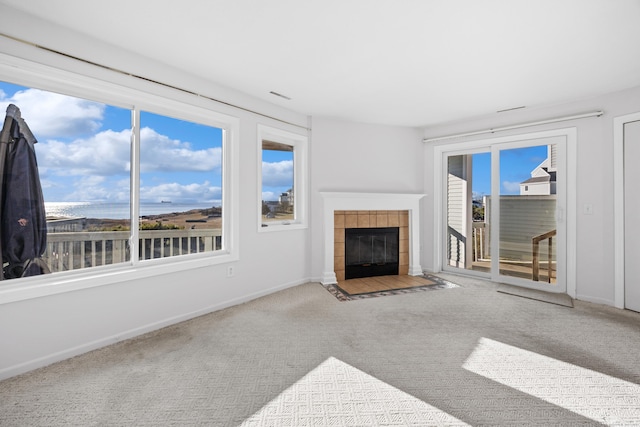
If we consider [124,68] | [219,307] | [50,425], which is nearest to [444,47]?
[124,68]

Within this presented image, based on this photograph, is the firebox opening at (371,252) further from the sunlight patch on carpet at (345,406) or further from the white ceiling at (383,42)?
the sunlight patch on carpet at (345,406)

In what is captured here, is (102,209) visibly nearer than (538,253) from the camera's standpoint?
Yes

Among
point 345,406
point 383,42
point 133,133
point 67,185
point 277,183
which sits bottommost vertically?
point 345,406

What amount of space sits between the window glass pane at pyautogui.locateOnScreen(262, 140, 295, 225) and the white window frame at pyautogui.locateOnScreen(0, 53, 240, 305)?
2.06 feet

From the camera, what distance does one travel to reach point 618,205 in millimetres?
3289

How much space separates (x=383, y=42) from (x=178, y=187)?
230 cm

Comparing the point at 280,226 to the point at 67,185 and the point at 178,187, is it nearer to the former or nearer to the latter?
the point at 178,187

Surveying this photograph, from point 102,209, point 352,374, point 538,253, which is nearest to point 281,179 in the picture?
point 102,209

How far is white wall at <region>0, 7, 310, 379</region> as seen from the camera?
79.0 inches

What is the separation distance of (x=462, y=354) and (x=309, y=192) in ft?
8.80

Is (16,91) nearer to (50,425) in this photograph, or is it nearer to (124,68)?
(124,68)

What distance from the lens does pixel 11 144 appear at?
206 cm

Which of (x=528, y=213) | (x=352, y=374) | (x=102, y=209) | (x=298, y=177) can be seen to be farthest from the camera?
(x=298, y=177)

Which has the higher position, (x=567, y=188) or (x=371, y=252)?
(x=567, y=188)
